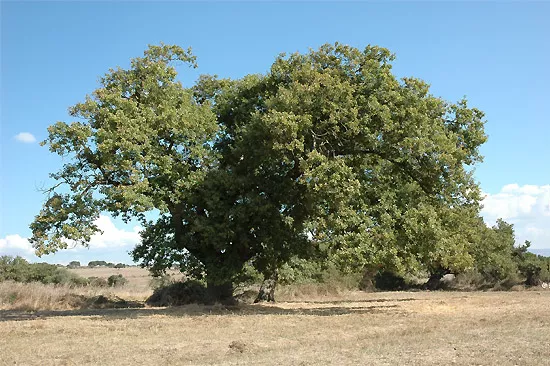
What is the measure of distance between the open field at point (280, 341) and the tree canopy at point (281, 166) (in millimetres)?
3245

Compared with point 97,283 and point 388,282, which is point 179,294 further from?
point 388,282

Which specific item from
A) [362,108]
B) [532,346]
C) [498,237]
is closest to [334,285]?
[498,237]

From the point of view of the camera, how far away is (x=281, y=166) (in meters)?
20.0

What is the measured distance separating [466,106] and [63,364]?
17795 millimetres

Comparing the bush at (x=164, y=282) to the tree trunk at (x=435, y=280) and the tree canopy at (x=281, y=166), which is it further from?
the tree trunk at (x=435, y=280)

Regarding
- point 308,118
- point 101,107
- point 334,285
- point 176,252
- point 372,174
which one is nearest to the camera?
point 308,118

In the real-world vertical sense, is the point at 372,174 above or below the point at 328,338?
above

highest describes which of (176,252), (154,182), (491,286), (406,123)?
(406,123)

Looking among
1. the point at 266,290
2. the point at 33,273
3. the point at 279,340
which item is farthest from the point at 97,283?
the point at 279,340

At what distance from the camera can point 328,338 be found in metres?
12.4

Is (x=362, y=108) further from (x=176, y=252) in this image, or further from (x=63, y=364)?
(x=63, y=364)

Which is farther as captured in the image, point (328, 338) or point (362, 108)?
point (362, 108)

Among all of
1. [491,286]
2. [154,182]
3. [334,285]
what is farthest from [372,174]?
[491,286]

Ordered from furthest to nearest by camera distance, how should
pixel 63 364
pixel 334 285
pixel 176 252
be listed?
pixel 334 285 → pixel 176 252 → pixel 63 364
